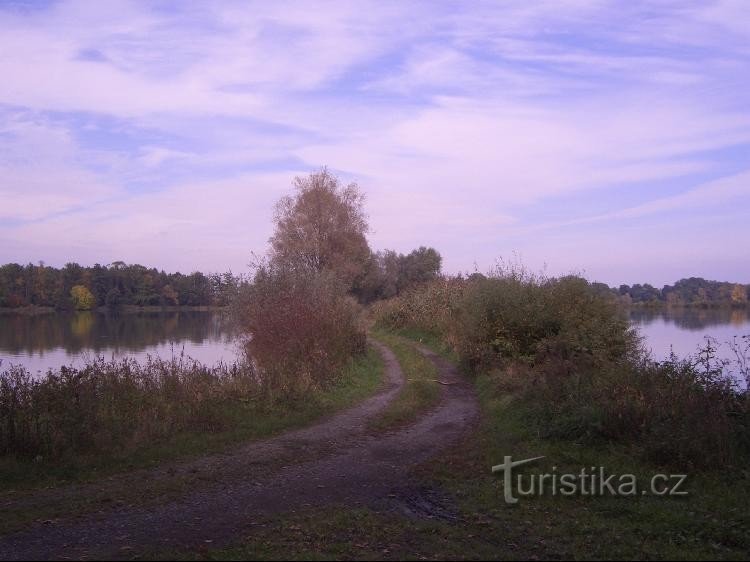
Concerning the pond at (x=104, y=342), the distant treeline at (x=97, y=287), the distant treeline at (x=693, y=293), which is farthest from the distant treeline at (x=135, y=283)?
the distant treeline at (x=693, y=293)

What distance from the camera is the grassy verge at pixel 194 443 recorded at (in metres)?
8.45

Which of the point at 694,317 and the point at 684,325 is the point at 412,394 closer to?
the point at 684,325

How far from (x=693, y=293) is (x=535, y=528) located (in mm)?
30189

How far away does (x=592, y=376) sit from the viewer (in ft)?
38.8

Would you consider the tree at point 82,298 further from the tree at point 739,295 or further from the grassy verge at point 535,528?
the grassy verge at point 535,528

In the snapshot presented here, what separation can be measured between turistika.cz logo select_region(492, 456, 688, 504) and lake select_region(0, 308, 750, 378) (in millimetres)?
8924

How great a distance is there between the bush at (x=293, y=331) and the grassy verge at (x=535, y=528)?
6806 millimetres

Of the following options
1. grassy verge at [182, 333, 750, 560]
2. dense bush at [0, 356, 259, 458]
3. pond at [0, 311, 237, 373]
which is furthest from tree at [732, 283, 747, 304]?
dense bush at [0, 356, 259, 458]

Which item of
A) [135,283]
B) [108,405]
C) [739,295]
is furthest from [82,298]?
[739,295]

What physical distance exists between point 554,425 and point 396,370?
10.7m

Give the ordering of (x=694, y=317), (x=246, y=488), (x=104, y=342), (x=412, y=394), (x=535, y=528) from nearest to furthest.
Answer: (x=535, y=528) → (x=246, y=488) → (x=412, y=394) → (x=694, y=317) → (x=104, y=342)

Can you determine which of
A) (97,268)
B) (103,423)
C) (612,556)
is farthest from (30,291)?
(612,556)

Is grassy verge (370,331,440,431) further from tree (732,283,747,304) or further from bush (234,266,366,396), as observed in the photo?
tree (732,283,747,304)

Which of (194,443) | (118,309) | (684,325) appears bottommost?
(194,443)
